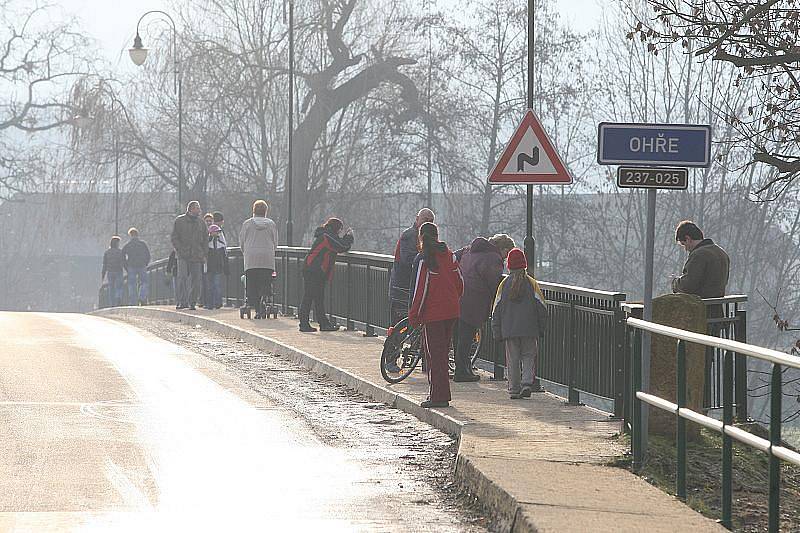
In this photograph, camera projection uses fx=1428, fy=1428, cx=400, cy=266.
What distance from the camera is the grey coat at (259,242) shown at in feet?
74.3

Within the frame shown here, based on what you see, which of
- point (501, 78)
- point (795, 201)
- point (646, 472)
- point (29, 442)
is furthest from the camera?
point (501, 78)

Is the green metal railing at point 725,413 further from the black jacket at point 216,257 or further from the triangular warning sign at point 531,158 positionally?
the black jacket at point 216,257

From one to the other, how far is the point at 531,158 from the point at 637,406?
498 cm

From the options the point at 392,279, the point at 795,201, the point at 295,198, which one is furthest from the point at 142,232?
the point at 392,279

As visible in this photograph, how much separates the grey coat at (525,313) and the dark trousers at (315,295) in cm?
770

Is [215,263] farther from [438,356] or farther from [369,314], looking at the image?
[438,356]

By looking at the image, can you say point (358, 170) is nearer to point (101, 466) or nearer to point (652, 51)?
point (652, 51)

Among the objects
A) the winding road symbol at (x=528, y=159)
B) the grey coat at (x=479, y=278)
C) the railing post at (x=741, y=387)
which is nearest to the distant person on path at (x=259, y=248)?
the grey coat at (x=479, y=278)

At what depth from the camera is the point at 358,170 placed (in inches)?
1713

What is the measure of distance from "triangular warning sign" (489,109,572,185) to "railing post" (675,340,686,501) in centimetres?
557

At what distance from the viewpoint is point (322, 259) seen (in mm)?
20141

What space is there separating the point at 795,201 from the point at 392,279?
2918cm

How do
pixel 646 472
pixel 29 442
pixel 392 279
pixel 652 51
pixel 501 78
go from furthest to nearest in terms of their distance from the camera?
1. pixel 501 78
2. pixel 392 279
3. pixel 652 51
4. pixel 29 442
5. pixel 646 472

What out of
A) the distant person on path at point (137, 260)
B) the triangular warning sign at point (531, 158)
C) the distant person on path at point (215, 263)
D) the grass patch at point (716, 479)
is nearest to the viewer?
the grass patch at point (716, 479)
